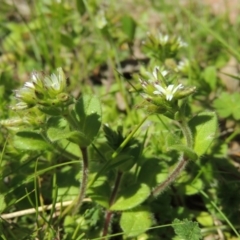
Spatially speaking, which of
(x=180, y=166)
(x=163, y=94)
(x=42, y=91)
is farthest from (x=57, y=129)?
(x=180, y=166)

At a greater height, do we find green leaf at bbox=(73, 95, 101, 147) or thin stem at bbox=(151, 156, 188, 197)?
green leaf at bbox=(73, 95, 101, 147)

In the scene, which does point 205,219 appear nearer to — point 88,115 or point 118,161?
point 118,161

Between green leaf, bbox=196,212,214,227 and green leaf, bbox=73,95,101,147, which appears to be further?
green leaf, bbox=196,212,214,227

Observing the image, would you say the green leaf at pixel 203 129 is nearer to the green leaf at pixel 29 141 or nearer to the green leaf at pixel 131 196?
the green leaf at pixel 131 196

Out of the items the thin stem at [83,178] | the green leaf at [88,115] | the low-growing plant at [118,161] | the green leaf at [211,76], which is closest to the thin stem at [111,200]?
the low-growing plant at [118,161]

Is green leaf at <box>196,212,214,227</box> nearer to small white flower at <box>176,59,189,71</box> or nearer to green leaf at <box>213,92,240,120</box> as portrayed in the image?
green leaf at <box>213,92,240,120</box>

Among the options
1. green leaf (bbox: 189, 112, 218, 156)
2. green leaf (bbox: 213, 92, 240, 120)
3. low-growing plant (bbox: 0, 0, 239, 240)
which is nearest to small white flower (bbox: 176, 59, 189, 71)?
low-growing plant (bbox: 0, 0, 239, 240)
